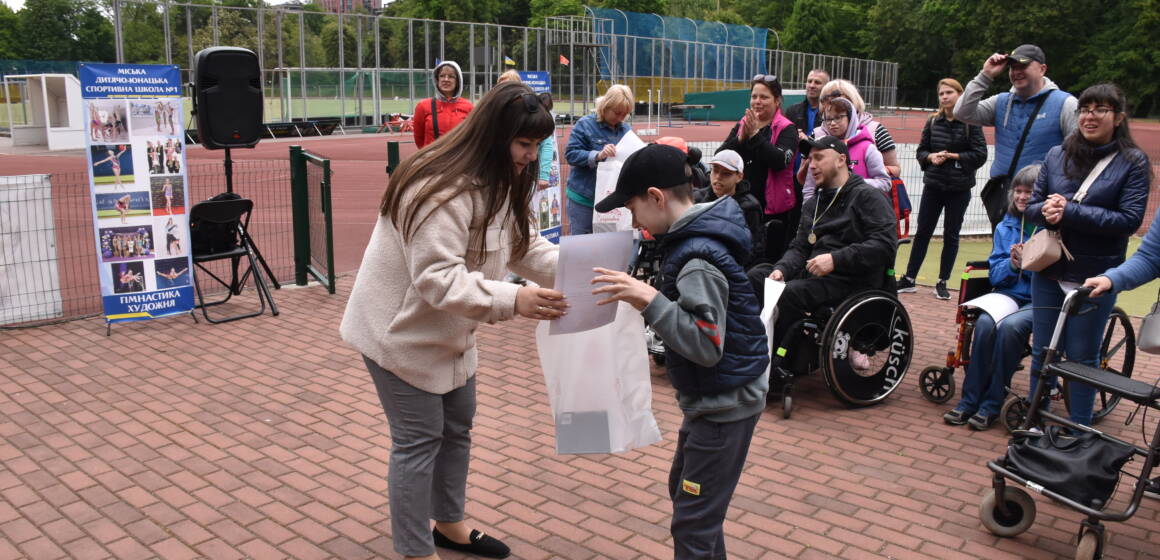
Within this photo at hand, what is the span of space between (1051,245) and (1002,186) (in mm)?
2760

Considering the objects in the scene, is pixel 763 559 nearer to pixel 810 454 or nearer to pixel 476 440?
pixel 810 454

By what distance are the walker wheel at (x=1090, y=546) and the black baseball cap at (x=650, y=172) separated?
227cm

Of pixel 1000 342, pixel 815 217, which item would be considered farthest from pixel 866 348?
pixel 815 217

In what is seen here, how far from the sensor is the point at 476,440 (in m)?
5.00

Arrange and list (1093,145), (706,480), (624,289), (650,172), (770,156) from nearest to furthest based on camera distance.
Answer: (624,289) < (650,172) < (706,480) < (1093,145) < (770,156)

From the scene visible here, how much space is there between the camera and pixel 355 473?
14.8ft

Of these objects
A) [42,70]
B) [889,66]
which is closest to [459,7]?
[889,66]

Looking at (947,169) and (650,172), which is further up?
(650,172)

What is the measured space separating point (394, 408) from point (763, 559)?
1.65 metres

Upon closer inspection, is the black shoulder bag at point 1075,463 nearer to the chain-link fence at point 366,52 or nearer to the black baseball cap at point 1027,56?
the black baseball cap at point 1027,56

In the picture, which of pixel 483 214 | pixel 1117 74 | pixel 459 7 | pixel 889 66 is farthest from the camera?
pixel 459 7

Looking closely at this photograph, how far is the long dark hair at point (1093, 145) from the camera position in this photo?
446 cm

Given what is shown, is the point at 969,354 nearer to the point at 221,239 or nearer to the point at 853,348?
the point at 853,348

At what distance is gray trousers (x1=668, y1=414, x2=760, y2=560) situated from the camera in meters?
2.90
